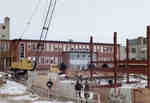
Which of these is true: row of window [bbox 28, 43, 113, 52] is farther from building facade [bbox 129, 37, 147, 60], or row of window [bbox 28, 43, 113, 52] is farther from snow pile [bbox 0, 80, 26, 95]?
snow pile [bbox 0, 80, 26, 95]

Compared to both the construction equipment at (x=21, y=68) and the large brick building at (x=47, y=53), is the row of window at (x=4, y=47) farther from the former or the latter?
the construction equipment at (x=21, y=68)

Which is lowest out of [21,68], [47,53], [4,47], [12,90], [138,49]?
[12,90]

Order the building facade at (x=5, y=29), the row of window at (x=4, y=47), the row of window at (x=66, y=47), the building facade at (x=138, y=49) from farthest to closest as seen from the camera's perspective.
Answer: the building facade at (x=5, y=29) → the building facade at (x=138, y=49) → the row of window at (x=66, y=47) → the row of window at (x=4, y=47)

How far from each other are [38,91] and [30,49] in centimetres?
2255

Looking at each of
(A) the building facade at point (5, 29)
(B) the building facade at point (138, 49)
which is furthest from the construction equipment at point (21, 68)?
(A) the building facade at point (5, 29)

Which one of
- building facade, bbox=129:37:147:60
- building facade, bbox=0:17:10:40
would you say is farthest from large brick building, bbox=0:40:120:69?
building facade, bbox=0:17:10:40

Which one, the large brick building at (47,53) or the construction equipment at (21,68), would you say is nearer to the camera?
the construction equipment at (21,68)

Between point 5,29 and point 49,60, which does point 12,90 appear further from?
point 5,29

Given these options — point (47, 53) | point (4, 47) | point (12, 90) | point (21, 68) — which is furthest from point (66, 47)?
point (12, 90)

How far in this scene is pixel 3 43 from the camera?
36969 mm

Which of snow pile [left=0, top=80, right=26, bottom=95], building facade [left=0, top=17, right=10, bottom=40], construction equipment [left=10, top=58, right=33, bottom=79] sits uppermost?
building facade [left=0, top=17, right=10, bottom=40]

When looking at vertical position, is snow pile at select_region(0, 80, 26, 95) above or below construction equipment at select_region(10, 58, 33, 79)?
below

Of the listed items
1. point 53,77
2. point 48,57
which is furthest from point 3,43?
point 53,77

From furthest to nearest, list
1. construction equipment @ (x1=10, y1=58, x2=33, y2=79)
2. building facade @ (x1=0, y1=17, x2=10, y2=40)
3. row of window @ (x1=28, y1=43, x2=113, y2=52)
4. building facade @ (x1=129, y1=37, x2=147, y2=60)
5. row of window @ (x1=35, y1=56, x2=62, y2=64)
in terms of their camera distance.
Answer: building facade @ (x1=0, y1=17, x2=10, y2=40) < building facade @ (x1=129, y1=37, x2=147, y2=60) < row of window @ (x1=35, y1=56, x2=62, y2=64) < row of window @ (x1=28, y1=43, x2=113, y2=52) < construction equipment @ (x1=10, y1=58, x2=33, y2=79)
